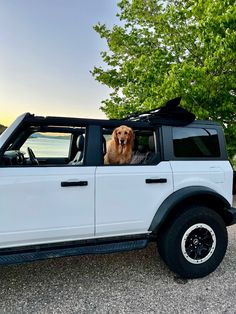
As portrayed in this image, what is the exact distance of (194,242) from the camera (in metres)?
3.30

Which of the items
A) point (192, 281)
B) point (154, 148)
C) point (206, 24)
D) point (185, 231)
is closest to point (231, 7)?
point (206, 24)

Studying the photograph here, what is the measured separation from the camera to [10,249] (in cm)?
266

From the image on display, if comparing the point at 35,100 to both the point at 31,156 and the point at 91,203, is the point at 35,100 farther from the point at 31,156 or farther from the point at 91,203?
the point at 91,203

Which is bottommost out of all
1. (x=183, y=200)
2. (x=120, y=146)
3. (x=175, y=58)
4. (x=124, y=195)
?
(x=183, y=200)

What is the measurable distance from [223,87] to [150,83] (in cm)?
209

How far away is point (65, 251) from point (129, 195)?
0.86 metres

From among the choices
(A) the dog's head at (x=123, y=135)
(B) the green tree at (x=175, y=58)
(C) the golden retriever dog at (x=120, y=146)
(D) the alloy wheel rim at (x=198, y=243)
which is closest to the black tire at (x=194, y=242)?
(D) the alloy wheel rim at (x=198, y=243)

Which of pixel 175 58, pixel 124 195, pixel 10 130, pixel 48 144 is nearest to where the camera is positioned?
pixel 10 130

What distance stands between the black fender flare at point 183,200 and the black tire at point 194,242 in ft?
0.41

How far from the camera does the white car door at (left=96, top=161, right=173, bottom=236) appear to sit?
2.92 meters

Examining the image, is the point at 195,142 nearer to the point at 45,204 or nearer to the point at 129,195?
the point at 129,195

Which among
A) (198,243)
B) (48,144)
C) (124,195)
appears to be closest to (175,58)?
(48,144)

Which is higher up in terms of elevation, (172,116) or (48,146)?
(172,116)

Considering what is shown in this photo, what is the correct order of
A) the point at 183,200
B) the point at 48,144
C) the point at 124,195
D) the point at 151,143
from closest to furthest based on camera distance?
the point at 124,195, the point at 183,200, the point at 151,143, the point at 48,144
